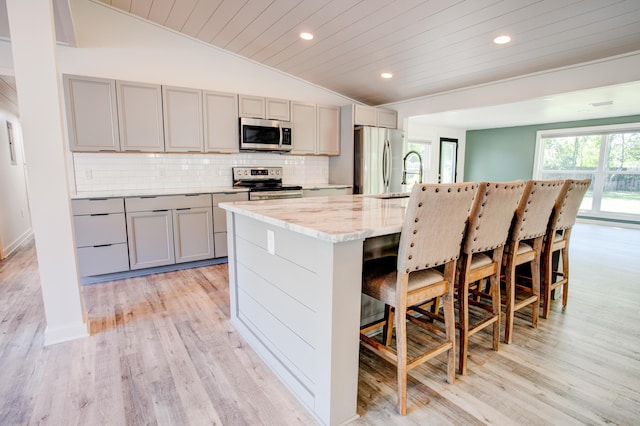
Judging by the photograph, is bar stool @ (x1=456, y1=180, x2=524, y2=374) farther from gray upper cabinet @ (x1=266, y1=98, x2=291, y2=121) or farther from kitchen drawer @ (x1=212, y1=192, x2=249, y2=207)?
gray upper cabinet @ (x1=266, y1=98, x2=291, y2=121)

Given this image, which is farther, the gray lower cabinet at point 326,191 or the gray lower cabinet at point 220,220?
the gray lower cabinet at point 326,191

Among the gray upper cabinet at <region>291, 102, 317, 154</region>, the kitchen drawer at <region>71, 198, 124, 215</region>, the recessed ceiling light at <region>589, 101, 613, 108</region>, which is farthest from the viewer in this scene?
the recessed ceiling light at <region>589, 101, 613, 108</region>

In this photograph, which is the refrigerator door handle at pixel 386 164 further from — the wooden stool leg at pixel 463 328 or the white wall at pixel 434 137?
the wooden stool leg at pixel 463 328

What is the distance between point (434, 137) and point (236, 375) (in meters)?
7.69

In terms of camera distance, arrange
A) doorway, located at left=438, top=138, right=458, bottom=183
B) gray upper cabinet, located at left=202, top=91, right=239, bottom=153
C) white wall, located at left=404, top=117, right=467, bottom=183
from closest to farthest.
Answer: gray upper cabinet, located at left=202, top=91, right=239, bottom=153, white wall, located at left=404, top=117, right=467, bottom=183, doorway, located at left=438, top=138, right=458, bottom=183

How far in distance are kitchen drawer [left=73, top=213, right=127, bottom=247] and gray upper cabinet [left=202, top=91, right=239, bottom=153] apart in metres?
1.31

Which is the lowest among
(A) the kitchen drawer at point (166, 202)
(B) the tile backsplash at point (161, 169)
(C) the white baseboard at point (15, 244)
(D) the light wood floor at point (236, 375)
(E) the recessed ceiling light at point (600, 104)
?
(D) the light wood floor at point (236, 375)

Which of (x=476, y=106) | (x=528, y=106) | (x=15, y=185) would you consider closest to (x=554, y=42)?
(x=476, y=106)

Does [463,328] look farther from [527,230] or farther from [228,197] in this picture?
[228,197]

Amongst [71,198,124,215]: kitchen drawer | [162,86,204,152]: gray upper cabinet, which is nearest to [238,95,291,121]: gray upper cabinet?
[162,86,204,152]: gray upper cabinet

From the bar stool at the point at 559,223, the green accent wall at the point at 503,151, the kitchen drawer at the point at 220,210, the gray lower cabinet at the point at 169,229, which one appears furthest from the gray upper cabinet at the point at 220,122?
the green accent wall at the point at 503,151

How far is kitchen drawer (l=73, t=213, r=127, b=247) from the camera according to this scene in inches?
122

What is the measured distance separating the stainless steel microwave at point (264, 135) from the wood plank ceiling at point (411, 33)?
0.87 meters

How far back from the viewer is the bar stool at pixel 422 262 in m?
1.42
